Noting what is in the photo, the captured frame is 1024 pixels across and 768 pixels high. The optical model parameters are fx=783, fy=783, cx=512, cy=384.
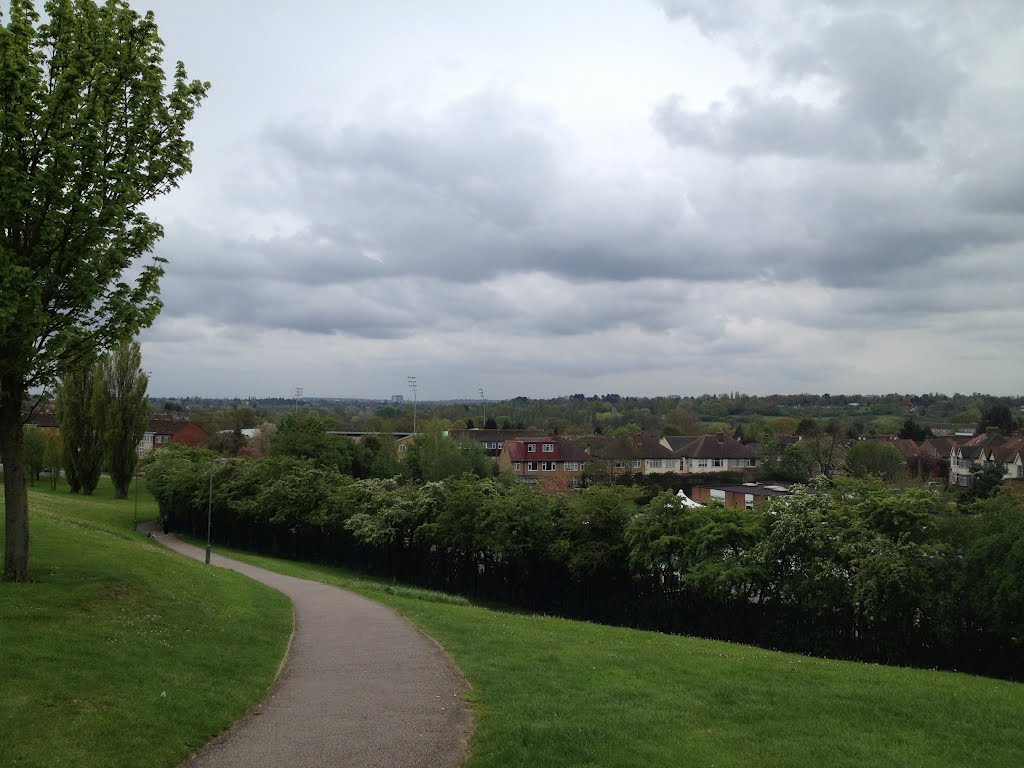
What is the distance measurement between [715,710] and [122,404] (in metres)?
60.6

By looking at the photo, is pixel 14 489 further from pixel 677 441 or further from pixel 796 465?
pixel 677 441

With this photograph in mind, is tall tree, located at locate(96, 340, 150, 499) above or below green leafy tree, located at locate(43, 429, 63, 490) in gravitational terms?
above

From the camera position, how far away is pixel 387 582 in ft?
122

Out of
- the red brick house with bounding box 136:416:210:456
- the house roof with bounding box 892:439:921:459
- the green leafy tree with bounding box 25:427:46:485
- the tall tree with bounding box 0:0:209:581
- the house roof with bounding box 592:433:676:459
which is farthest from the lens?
the red brick house with bounding box 136:416:210:456

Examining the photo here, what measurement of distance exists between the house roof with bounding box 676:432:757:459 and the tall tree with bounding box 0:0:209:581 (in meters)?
82.5

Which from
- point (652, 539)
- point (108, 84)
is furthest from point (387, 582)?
point (108, 84)

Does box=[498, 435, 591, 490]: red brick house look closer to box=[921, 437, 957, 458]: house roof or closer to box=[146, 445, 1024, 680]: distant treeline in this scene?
box=[921, 437, 957, 458]: house roof

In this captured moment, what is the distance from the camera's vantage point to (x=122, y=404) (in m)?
60.8

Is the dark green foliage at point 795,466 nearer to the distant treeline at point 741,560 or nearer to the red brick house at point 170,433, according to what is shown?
the distant treeline at point 741,560

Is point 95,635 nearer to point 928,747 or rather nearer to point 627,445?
point 928,747

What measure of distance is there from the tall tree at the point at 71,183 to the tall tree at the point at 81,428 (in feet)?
170

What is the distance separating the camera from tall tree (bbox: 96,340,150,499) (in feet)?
199

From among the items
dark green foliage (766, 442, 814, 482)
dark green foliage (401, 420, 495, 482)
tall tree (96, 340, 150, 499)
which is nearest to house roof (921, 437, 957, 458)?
dark green foliage (766, 442, 814, 482)

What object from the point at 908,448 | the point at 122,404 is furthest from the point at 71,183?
the point at 908,448
